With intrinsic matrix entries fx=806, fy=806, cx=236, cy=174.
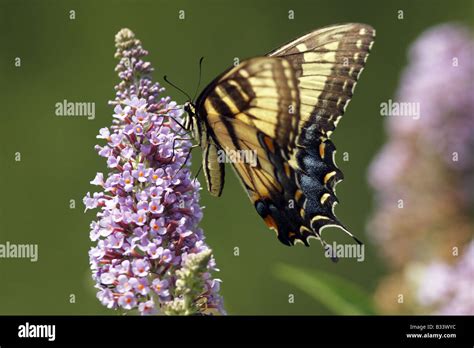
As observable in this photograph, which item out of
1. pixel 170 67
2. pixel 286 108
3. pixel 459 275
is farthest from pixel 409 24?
pixel 286 108

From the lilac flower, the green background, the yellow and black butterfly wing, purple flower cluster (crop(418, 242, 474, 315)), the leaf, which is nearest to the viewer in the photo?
the yellow and black butterfly wing

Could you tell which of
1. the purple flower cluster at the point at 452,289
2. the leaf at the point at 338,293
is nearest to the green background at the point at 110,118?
the purple flower cluster at the point at 452,289

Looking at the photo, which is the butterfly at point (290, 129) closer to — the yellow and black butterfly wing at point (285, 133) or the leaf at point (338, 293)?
the yellow and black butterfly wing at point (285, 133)

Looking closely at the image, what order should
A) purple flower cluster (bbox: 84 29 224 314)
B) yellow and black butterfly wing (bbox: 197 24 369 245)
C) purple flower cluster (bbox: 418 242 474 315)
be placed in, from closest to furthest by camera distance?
1. purple flower cluster (bbox: 84 29 224 314)
2. yellow and black butterfly wing (bbox: 197 24 369 245)
3. purple flower cluster (bbox: 418 242 474 315)

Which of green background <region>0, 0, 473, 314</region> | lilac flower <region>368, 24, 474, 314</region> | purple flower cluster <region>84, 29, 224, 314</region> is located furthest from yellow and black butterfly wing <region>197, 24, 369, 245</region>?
green background <region>0, 0, 473, 314</region>

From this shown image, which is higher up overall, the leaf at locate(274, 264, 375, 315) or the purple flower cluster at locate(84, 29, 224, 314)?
the purple flower cluster at locate(84, 29, 224, 314)

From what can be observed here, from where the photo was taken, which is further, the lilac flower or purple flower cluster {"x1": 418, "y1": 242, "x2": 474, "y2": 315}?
the lilac flower

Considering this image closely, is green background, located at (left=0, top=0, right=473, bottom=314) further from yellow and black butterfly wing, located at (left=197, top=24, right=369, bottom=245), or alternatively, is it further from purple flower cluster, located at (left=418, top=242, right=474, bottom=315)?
yellow and black butterfly wing, located at (left=197, top=24, right=369, bottom=245)
